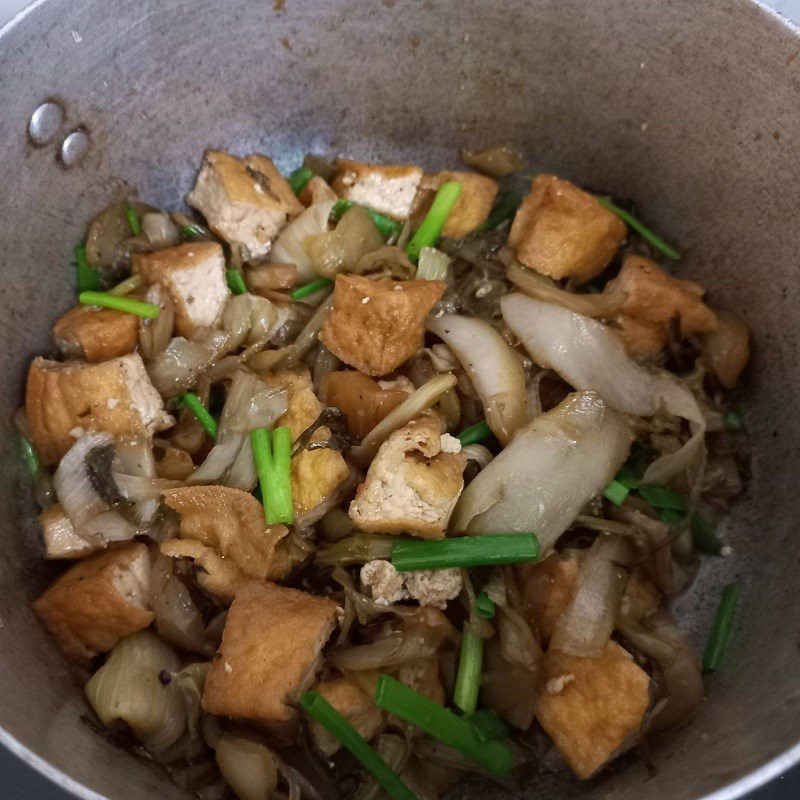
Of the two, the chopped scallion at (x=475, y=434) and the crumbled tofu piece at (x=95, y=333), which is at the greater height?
the chopped scallion at (x=475, y=434)

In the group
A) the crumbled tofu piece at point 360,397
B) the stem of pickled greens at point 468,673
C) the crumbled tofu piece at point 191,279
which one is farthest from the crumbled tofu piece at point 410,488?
the crumbled tofu piece at point 191,279

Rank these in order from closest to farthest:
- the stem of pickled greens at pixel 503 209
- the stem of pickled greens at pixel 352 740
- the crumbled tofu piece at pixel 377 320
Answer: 1. the stem of pickled greens at pixel 352 740
2. the crumbled tofu piece at pixel 377 320
3. the stem of pickled greens at pixel 503 209

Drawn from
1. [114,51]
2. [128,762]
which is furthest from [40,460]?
[114,51]

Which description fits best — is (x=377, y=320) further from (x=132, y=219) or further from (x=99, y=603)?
(x=99, y=603)

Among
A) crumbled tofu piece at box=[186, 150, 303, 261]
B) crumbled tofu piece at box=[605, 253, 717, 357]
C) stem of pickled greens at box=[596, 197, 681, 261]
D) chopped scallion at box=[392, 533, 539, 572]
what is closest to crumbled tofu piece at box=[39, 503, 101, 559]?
chopped scallion at box=[392, 533, 539, 572]

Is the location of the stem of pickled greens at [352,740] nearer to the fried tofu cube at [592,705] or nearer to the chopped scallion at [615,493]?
the fried tofu cube at [592,705]

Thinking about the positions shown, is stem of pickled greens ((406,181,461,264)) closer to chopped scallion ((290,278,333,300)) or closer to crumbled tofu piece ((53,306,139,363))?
chopped scallion ((290,278,333,300))

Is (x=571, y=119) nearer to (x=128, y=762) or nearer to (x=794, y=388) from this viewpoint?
(x=794, y=388)
